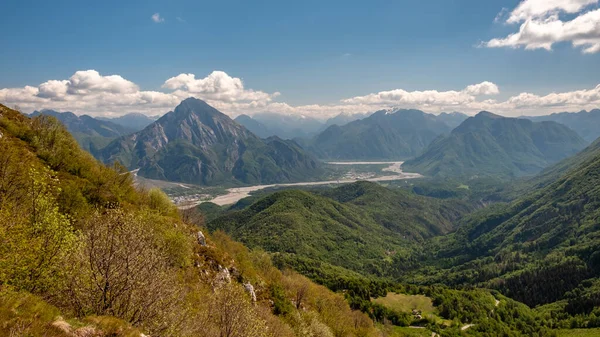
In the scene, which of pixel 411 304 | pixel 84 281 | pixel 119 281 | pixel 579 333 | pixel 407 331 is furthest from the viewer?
pixel 411 304

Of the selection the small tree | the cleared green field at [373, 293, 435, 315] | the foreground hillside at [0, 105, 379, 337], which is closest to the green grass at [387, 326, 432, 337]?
the cleared green field at [373, 293, 435, 315]

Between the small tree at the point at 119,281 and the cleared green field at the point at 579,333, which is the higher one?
the small tree at the point at 119,281

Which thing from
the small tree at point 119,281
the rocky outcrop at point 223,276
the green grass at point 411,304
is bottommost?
the green grass at point 411,304

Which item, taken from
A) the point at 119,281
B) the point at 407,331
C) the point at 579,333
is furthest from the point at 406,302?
A: the point at 119,281

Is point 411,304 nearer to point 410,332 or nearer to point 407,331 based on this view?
point 407,331

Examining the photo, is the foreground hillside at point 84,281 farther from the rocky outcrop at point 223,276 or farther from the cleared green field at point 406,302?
the cleared green field at point 406,302

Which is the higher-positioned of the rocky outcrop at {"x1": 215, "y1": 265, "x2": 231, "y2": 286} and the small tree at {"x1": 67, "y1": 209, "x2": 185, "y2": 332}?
the small tree at {"x1": 67, "y1": 209, "x2": 185, "y2": 332}

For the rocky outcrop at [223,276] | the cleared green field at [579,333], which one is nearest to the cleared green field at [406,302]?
the cleared green field at [579,333]

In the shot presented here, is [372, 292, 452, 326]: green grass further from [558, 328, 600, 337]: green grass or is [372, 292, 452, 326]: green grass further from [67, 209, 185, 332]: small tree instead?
[67, 209, 185, 332]: small tree

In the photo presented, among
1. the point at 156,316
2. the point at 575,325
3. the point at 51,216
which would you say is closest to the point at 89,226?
the point at 51,216

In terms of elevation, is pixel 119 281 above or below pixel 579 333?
above
